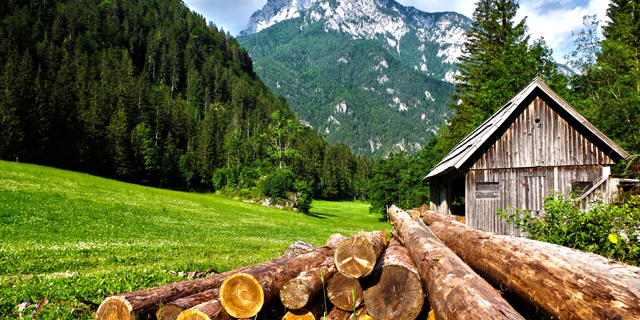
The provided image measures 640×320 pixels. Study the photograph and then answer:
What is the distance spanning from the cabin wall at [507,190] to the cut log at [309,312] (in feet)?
40.7

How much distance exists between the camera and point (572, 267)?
10.1 feet

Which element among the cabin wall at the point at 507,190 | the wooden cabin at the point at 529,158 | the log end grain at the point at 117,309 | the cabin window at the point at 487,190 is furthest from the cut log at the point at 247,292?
the cabin window at the point at 487,190

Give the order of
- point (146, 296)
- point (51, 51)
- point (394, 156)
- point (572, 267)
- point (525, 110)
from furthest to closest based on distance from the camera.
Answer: point (51, 51)
point (394, 156)
point (525, 110)
point (146, 296)
point (572, 267)

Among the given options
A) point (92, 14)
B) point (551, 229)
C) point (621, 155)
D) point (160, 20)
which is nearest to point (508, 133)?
point (621, 155)

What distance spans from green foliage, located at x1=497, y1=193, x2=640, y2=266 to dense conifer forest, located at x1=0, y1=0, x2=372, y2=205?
46.0 meters

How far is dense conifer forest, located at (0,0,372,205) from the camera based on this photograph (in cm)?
5188

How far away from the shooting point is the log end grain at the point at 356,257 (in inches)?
150

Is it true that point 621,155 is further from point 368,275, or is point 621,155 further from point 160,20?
point 160,20

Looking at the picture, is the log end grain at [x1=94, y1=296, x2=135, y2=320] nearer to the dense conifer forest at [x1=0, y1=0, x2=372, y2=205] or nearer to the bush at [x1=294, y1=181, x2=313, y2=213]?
the bush at [x1=294, y1=181, x2=313, y2=213]

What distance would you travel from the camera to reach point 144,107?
87.8 meters

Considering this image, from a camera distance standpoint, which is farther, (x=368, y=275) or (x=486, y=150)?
(x=486, y=150)

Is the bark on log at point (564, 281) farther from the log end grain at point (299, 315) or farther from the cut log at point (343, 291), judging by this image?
the log end grain at point (299, 315)

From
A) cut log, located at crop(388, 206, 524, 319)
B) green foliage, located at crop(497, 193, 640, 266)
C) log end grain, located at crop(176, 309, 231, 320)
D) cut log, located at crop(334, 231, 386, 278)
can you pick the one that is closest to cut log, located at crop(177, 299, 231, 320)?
log end grain, located at crop(176, 309, 231, 320)

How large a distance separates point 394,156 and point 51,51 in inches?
4437
